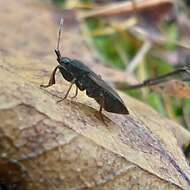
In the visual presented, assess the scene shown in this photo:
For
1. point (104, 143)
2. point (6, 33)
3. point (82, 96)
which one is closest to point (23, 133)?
point (104, 143)

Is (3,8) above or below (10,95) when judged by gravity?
below

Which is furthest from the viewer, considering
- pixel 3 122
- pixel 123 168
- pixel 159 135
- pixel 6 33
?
pixel 6 33

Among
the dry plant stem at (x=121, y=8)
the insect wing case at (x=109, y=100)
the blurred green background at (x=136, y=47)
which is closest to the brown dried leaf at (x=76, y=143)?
the insect wing case at (x=109, y=100)

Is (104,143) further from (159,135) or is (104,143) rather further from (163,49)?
(163,49)

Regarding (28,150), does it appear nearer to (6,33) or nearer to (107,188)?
(107,188)

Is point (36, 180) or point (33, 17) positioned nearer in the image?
point (36, 180)

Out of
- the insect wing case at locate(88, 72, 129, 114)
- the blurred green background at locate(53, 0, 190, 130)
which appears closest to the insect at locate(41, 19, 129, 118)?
the insect wing case at locate(88, 72, 129, 114)

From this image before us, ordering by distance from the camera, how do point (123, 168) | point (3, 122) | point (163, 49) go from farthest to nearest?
point (163, 49)
point (123, 168)
point (3, 122)

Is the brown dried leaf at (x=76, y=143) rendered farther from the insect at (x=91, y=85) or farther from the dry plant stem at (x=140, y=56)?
the dry plant stem at (x=140, y=56)
